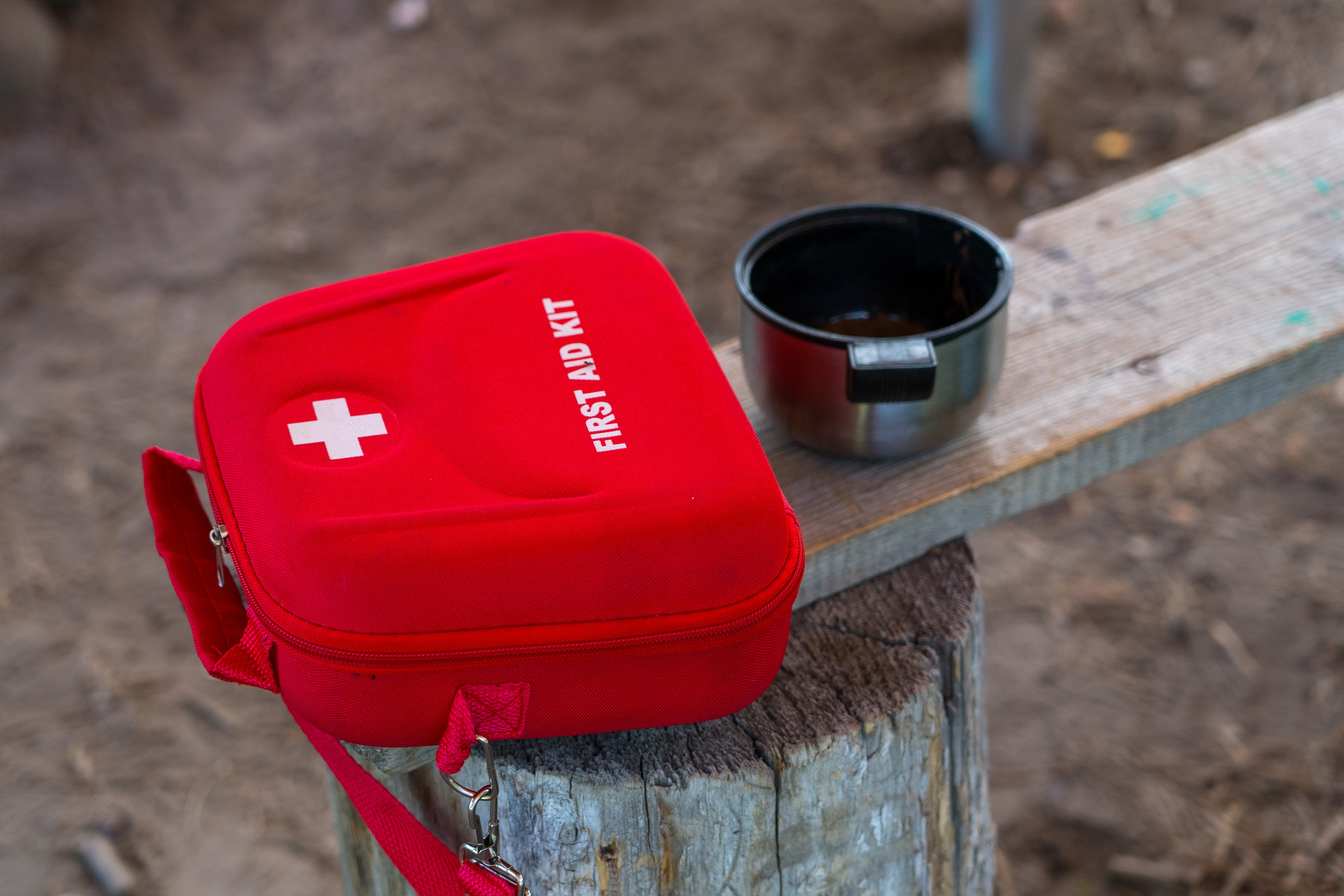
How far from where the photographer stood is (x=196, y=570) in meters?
0.91

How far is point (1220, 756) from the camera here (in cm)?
164

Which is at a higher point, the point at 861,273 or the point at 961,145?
the point at 861,273

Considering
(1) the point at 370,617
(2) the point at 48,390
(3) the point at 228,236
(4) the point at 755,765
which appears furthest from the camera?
(3) the point at 228,236

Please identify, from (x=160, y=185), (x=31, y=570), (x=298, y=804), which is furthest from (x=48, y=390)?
(x=298, y=804)

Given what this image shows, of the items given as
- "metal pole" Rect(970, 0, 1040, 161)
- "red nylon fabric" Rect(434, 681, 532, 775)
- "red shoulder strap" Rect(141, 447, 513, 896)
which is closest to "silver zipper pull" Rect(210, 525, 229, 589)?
"red shoulder strap" Rect(141, 447, 513, 896)

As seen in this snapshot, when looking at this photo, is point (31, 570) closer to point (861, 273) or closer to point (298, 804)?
point (298, 804)

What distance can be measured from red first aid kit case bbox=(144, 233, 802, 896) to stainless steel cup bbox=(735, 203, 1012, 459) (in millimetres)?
86

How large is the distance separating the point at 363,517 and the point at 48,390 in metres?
1.93

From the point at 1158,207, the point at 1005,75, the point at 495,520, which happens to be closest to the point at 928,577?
the point at 495,520

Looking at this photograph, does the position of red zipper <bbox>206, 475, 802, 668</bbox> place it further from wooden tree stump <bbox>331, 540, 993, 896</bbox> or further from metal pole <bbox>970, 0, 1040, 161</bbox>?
metal pole <bbox>970, 0, 1040, 161</bbox>

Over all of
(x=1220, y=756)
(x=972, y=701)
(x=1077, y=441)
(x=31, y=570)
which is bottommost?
(x=1220, y=756)

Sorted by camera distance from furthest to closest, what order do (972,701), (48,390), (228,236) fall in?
1. (228,236)
2. (48,390)
3. (972,701)

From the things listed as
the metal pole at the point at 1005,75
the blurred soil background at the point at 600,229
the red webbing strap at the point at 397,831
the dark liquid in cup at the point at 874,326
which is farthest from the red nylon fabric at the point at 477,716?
the metal pole at the point at 1005,75

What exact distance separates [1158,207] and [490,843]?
906mm
